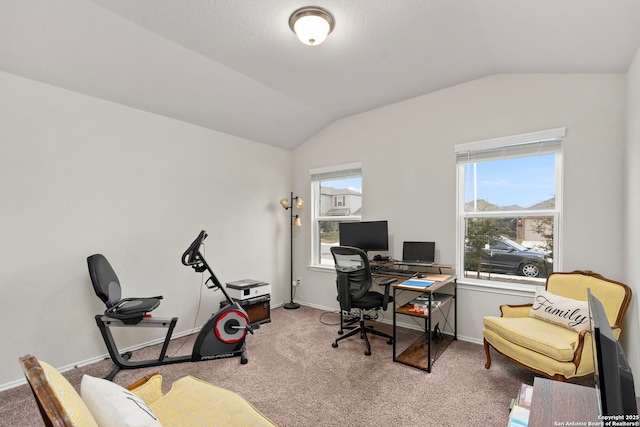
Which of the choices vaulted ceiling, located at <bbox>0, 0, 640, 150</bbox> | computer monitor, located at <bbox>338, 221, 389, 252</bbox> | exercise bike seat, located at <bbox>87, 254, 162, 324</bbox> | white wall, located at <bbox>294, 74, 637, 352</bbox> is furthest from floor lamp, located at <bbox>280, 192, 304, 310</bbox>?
exercise bike seat, located at <bbox>87, 254, 162, 324</bbox>

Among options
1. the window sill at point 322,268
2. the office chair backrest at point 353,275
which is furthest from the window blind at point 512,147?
the window sill at point 322,268

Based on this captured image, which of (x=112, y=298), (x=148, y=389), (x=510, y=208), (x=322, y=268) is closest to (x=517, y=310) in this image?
(x=510, y=208)

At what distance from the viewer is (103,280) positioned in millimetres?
2576

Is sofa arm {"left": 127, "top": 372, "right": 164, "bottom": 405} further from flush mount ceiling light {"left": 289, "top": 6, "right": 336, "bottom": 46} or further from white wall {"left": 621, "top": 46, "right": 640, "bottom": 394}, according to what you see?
white wall {"left": 621, "top": 46, "right": 640, "bottom": 394}

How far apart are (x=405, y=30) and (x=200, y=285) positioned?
11.4ft

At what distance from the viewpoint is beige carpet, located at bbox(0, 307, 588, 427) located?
6.75 ft

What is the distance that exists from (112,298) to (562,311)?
377 centimetres

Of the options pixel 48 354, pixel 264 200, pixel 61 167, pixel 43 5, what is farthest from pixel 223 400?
pixel 264 200

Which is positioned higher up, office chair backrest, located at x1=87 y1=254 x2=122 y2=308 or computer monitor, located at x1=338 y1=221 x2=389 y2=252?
computer monitor, located at x1=338 y1=221 x2=389 y2=252

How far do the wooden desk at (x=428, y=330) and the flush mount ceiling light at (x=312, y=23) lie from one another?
7.29ft

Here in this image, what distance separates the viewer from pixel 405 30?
2379 mm

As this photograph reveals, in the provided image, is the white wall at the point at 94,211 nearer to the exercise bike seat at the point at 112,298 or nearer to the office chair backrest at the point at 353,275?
the exercise bike seat at the point at 112,298

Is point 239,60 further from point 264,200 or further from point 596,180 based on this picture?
point 596,180

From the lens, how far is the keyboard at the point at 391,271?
10.7ft
